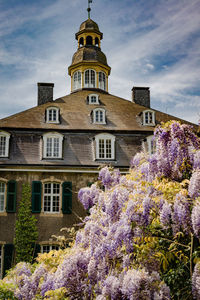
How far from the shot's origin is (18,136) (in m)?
18.1

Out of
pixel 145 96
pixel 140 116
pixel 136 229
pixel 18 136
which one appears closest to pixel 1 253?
pixel 18 136

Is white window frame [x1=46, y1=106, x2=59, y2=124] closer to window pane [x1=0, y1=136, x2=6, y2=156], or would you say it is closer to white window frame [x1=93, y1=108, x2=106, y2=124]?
white window frame [x1=93, y1=108, x2=106, y2=124]

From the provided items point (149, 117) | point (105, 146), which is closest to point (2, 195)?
point (105, 146)

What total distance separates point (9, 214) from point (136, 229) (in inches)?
466

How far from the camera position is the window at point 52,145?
58.4 ft

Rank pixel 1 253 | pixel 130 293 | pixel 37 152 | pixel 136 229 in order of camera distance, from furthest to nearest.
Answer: pixel 37 152, pixel 1 253, pixel 136 229, pixel 130 293

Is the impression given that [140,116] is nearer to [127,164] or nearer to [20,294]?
[127,164]

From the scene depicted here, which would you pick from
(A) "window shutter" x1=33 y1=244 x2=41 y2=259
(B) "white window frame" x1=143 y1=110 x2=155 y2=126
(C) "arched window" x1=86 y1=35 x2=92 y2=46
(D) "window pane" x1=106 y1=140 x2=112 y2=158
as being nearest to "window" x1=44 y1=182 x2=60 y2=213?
(A) "window shutter" x1=33 y1=244 x2=41 y2=259

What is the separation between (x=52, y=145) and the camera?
17.9 m

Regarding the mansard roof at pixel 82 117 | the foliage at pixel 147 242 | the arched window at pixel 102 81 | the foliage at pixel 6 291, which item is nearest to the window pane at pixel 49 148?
the mansard roof at pixel 82 117

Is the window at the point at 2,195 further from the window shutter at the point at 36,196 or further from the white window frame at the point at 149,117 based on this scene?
the white window frame at the point at 149,117

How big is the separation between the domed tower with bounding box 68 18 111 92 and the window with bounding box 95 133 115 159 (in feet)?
26.7

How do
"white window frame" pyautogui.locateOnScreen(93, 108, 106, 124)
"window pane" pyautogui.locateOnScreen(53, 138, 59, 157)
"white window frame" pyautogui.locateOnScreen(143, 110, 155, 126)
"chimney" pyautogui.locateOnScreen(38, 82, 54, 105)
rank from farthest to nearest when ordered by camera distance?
"chimney" pyautogui.locateOnScreen(38, 82, 54, 105)
"white window frame" pyautogui.locateOnScreen(143, 110, 155, 126)
"white window frame" pyautogui.locateOnScreen(93, 108, 106, 124)
"window pane" pyautogui.locateOnScreen(53, 138, 59, 157)

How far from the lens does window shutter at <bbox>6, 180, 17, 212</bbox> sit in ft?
55.4
